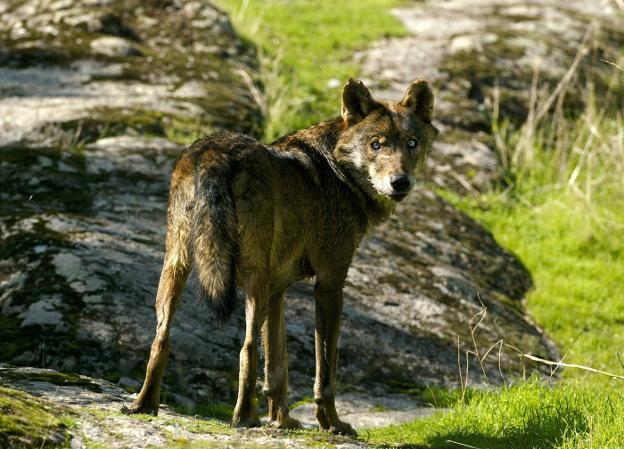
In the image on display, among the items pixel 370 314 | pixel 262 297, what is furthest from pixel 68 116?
pixel 262 297

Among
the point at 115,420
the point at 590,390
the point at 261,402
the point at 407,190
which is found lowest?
the point at 261,402

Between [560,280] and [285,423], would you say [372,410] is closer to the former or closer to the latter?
[285,423]

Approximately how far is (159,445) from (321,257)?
84.2 inches

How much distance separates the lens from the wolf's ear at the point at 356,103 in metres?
7.03

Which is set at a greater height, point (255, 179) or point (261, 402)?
point (255, 179)

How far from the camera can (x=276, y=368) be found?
20.7 feet

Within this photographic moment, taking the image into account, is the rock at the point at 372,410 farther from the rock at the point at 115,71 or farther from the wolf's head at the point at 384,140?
the rock at the point at 115,71

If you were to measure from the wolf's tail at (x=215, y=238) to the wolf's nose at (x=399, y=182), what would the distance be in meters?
1.40

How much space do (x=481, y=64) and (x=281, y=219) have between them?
443 inches

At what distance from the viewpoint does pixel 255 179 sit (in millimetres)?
5703

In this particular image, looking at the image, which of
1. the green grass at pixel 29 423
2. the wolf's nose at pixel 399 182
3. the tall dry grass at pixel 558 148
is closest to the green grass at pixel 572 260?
the tall dry grass at pixel 558 148

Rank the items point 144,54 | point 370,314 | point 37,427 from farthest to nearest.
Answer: point 144,54, point 370,314, point 37,427

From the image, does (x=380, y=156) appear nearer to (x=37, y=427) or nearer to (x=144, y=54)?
(x=37, y=427)

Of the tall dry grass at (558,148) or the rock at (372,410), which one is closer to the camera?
the rock at (372,410)
